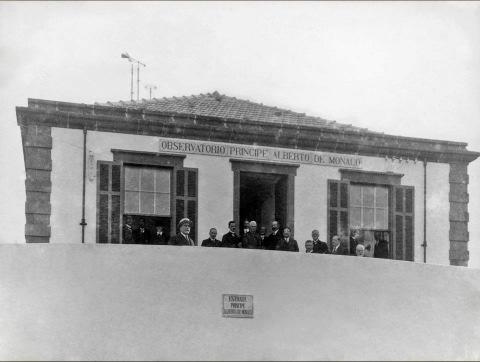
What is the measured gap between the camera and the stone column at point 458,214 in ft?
64.6

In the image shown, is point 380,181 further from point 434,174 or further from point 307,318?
point 307,318

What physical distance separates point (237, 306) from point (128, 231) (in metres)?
4.92

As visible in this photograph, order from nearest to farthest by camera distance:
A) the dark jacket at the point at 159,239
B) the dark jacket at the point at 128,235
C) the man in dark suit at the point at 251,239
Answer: the man in dark suit at the point at 251,239 < the dark jacket at the point at 159,239 < the dark jacket at the point at 128,235

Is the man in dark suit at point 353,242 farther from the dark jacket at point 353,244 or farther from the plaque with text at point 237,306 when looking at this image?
the plaque with text at point 237,306

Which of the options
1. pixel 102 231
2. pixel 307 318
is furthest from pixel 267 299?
pixel 102 231

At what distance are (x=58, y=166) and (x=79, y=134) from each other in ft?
2.50

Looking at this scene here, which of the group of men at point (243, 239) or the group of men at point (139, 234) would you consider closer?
the group of men at point (243, 239)

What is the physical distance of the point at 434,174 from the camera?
19719mm

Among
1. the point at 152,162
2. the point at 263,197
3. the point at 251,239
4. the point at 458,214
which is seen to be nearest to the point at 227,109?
the point at 263,197

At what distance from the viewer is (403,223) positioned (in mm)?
19109

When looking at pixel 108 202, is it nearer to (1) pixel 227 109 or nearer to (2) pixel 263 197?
(2) pixel 263 197

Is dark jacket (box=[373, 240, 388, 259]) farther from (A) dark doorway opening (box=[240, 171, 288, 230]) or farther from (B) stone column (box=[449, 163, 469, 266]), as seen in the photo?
(B) stone column (box=[449, 163, 469, 266])

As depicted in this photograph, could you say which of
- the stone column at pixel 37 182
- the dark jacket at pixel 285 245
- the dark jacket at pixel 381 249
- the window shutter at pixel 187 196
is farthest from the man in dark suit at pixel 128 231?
the dark jacket at pixel 381 249

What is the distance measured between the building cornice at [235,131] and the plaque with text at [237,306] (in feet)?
20.2
